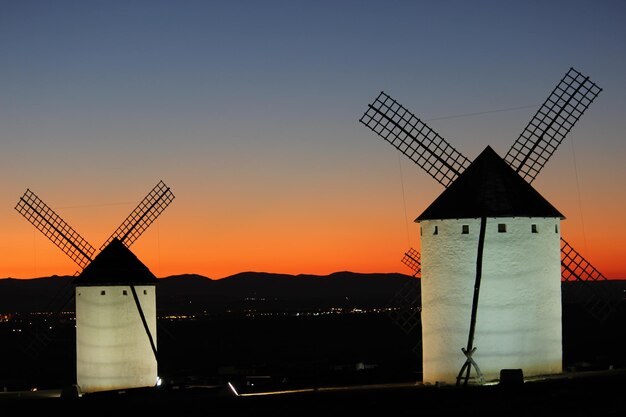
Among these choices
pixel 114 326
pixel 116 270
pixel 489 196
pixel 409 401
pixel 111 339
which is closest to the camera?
pixel 409 401

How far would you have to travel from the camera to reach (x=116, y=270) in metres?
48.8

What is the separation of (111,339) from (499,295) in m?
19.5

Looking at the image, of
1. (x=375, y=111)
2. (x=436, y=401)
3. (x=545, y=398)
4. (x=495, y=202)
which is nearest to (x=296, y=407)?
(x=436, y=401)

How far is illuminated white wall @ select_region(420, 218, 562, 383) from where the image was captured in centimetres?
3484

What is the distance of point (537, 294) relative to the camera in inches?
1383

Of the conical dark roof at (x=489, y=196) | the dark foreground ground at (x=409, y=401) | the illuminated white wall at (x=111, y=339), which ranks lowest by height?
Result: the dark foreground ground at (x=409, y=401)

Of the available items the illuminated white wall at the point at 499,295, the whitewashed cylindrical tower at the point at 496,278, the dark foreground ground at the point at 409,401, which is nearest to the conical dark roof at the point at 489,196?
the whitewashed cylindrical tower at the point at 496,278

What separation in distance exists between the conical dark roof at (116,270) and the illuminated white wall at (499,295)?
664 inches

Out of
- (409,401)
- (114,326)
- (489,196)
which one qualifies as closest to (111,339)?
(114,326)

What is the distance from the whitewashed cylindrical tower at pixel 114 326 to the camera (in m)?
48.3

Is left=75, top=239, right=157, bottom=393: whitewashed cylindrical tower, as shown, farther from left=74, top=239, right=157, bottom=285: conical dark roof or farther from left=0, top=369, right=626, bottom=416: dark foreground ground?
left=0, top=369, right=626, bottom=416: dark foreground ground

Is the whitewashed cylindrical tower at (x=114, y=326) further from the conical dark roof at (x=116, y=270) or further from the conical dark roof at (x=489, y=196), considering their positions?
the conical dark roof at (x=489, y=196)

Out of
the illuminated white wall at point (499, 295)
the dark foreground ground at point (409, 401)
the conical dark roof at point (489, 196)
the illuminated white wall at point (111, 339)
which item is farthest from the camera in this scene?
the illuminated white wall at point (111, 339)

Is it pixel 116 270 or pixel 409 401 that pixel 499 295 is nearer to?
pixel 409 401
